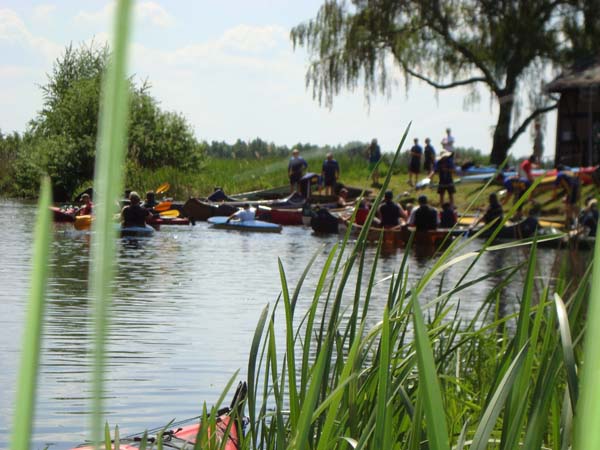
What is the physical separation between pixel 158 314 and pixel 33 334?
11.7 m

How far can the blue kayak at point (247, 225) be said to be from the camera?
24.5 meters

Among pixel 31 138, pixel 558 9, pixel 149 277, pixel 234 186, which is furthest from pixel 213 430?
pixel 31 138

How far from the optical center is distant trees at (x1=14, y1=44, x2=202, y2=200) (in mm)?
31906

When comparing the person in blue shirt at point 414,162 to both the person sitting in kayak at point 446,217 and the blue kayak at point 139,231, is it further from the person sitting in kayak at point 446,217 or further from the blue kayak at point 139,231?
the blue kayak at point 139,231

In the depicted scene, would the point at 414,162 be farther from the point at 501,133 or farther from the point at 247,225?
the point at 247,225

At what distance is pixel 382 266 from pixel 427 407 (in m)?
17.5

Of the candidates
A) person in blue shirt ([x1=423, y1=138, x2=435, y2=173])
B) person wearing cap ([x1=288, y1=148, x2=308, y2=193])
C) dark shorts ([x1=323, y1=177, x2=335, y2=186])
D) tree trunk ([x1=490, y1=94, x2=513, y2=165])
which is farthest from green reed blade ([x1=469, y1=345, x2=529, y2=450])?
tree trunk ([x1=490, y1=94, x2=513, y2=165])

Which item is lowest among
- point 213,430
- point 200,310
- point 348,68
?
point 200,310


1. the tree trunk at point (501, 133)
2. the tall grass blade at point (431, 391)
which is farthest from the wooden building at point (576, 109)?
the tall grass blade at point (431, 391)

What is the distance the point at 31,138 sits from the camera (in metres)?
37.8

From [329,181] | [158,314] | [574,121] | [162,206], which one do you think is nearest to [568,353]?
[158,314]

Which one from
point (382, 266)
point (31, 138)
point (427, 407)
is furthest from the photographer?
point (31, 138)

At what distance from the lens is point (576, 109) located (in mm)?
28453

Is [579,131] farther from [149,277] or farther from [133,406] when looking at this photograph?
[133,406]
